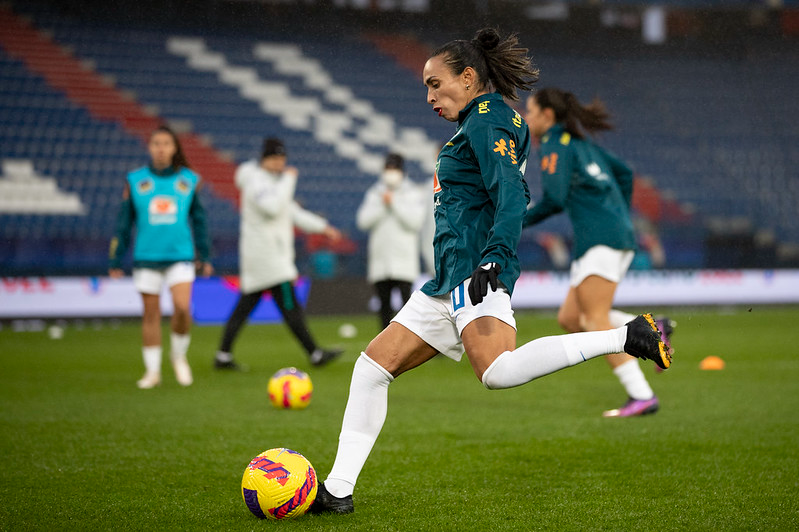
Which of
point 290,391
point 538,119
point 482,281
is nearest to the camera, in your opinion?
point 482,281

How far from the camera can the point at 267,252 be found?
9602 millimetres

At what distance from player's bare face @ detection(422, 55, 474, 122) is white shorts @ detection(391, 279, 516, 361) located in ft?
2.41

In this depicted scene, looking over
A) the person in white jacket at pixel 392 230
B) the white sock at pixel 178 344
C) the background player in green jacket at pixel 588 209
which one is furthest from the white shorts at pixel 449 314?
the person in white jacket at pixel 392 230

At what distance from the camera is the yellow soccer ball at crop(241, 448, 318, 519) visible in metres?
3.69

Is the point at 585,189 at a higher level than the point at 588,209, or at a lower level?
higher

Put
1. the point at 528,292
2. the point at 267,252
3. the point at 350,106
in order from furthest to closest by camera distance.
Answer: the point at 350,106
the point at 528,292
the point at 267,252

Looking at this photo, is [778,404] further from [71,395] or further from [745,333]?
[745,333]

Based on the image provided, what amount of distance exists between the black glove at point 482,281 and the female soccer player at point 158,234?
15.9 feet

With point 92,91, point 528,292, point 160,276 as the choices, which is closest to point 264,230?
point 160,276

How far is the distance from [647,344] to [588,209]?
3.17 m

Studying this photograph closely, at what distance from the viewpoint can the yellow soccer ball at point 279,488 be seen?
3.69 m

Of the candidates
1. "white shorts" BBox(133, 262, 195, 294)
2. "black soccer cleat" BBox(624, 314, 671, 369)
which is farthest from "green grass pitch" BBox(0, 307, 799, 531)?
"white shorts" BBox(133, 262, 195, 294)

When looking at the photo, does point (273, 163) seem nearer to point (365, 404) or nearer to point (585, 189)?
point (585, 189)

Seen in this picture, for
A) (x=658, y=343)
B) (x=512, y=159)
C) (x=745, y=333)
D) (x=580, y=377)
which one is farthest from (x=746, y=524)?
(x=745, y=333)
